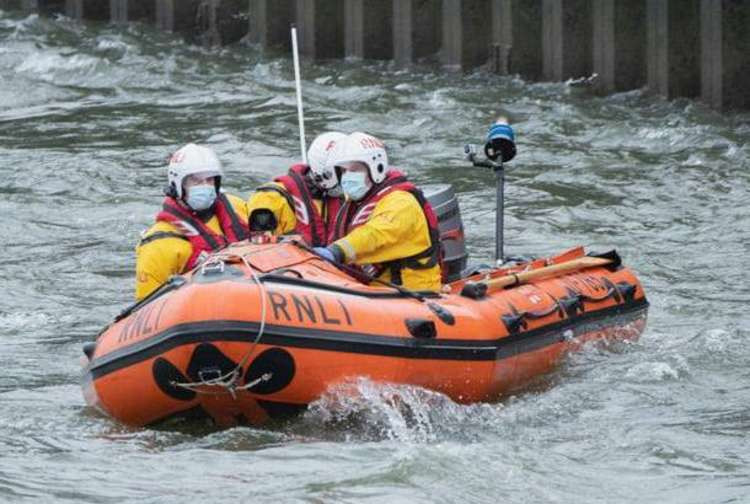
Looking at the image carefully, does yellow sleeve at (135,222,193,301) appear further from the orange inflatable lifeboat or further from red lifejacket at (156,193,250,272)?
the orange inflatable lifeboat

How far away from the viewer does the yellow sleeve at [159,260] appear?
9.31m

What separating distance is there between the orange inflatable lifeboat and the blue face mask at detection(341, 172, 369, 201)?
48 cm

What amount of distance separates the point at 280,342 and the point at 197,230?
1.31 metres

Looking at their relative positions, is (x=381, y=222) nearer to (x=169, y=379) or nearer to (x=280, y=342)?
(x=280, y=342)

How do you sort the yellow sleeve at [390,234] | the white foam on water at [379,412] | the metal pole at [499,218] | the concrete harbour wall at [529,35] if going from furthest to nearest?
the concrete harbour wall at [529,35] < the metal pole at [499,218] < the yellow sleeve at [390,234] < the white foam on water at [379,412]

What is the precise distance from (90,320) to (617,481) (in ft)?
15.9

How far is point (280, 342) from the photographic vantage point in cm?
827

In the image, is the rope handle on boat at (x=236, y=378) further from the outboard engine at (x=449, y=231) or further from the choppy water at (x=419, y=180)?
the outboard engine at (x=449, y=231)

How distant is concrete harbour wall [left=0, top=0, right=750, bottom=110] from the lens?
17359 mm

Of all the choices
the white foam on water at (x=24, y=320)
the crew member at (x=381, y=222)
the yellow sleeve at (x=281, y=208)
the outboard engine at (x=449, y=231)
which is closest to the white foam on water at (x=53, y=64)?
the white foam on water at (x=24, y=320)

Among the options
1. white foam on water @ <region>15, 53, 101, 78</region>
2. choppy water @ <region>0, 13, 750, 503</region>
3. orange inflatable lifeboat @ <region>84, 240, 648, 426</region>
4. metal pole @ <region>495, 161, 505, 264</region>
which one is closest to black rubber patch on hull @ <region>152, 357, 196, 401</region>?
orange inflatable lifeboat @ <region>84, 240, 648, 426</region>

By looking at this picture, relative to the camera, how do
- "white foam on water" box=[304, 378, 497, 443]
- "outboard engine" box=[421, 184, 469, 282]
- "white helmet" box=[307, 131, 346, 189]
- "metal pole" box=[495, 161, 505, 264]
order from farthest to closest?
"metal pole" box=[495, 161, 505, 264]
"outboard engine" box=[421, 184, 469, 282]
"white helmet" box=[307, 131, 346, 189]
"white foam on water" box=[304, 378, 497, 443]

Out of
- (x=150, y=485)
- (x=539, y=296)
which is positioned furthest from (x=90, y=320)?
(x=150, y=485)

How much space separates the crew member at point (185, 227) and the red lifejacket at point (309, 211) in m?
0.52
